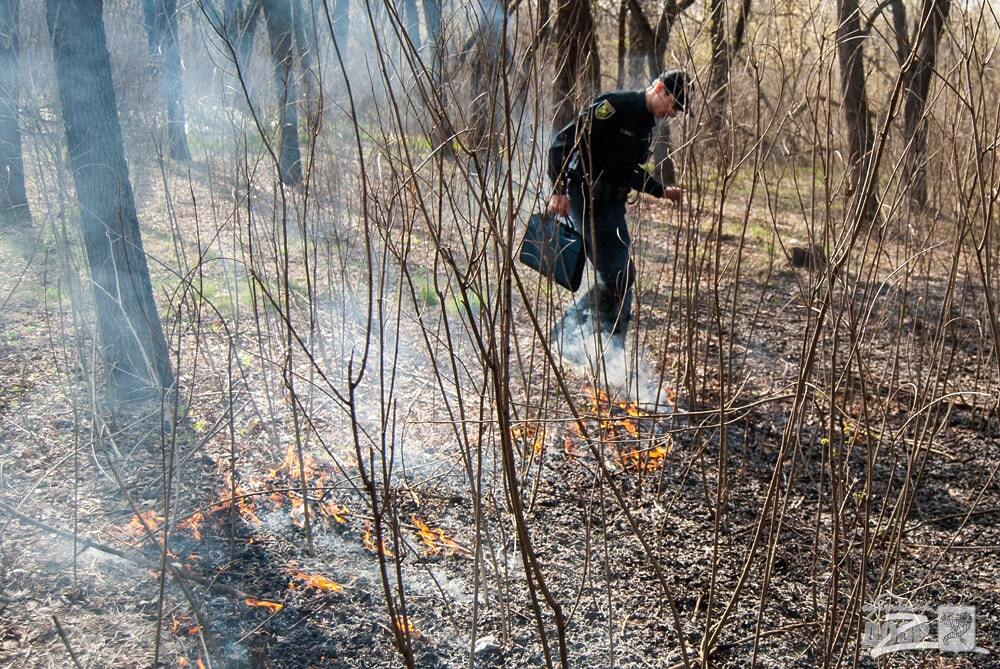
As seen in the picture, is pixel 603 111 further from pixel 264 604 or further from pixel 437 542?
pixel 264 604

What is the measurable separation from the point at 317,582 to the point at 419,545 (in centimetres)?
35

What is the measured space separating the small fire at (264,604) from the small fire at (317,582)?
0.11 metres

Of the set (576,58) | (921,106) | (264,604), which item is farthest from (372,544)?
(921,106)

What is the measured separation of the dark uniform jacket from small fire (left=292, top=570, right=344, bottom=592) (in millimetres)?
1875

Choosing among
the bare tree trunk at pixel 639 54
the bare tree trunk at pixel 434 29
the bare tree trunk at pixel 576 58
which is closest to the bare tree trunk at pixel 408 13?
the bare tree trunk at pixel 434 29

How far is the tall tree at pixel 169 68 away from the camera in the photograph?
4164 millimetres

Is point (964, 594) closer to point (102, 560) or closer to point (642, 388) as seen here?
point (642, 388)

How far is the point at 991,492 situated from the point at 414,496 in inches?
84.7

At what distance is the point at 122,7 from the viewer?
439cm

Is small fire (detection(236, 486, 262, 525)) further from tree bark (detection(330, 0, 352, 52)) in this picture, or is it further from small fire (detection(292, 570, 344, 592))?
tree bark (detection(330, 0, 352, 52))

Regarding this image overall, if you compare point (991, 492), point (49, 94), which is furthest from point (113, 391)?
point (991, 492)

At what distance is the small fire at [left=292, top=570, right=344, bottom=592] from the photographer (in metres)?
2.27

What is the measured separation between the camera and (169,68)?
14.5 feet

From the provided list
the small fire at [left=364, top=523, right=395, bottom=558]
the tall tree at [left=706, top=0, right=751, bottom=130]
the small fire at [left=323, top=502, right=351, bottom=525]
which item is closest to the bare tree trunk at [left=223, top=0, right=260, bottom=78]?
the tall tree at [left=706, top=0, right=751, bottom=130]
